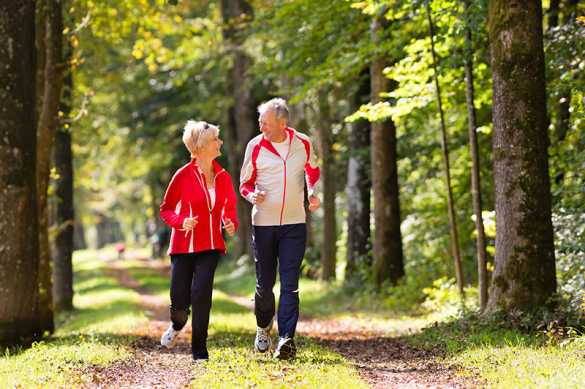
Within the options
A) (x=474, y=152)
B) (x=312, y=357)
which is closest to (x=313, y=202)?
(x=312, y=357)

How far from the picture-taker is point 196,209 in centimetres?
790

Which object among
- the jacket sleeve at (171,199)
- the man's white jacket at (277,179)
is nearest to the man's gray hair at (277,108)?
the man's white jacket at (277,179)

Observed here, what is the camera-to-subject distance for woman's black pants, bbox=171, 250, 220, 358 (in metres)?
7.93

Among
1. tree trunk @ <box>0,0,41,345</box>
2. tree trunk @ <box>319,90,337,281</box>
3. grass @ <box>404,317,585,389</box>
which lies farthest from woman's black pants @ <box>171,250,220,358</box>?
tree trunk @ <box>319,90,337,281</box>

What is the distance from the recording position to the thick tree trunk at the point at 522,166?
9102 millimetres

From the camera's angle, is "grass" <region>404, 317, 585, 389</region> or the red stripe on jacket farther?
the red stripe on jacket

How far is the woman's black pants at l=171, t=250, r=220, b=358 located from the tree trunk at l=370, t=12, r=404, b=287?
29.2 feet

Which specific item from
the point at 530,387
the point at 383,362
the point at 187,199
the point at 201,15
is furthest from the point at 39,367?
the point at 201,15

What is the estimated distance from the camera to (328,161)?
2195 cm

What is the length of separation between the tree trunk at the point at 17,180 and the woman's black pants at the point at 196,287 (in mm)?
3096

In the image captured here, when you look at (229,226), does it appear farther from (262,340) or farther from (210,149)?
(262,340)

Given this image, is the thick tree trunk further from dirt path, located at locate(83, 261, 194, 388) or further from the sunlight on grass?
dirt path, located at locate(83, 261, 194, 388)

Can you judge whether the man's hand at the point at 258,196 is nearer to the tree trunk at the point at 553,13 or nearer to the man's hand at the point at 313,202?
the man's hand at the point at 313,202

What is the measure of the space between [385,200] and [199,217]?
9118mm
